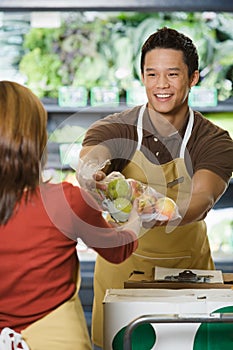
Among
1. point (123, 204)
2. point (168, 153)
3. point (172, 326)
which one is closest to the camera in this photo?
point (172, 326)

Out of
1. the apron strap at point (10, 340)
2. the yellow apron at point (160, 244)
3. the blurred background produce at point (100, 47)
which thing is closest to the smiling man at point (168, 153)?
the yellow apron at point (160, 244)

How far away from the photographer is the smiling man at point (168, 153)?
11.1 ft

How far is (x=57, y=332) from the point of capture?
98.3 inches

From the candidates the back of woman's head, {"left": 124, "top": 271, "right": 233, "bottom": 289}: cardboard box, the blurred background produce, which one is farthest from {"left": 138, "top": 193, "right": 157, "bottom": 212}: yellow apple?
the blurred background produce

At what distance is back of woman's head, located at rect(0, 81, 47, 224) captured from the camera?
2443 millimetres

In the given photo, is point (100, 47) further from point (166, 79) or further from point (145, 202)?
point (145, 202)

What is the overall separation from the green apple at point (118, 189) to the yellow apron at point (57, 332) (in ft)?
1.65

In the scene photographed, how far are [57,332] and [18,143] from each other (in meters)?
0.52

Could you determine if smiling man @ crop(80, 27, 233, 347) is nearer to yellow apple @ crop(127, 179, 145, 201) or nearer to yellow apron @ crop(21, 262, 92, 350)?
yellow apple @ crop(127, 179, 145, 201)

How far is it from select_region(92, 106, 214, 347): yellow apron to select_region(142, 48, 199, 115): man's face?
14 cm

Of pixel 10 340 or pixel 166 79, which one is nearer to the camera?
pixel 10 340

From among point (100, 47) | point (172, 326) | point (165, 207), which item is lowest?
point (172, 326)

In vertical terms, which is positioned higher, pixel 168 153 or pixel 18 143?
pixel 18 143

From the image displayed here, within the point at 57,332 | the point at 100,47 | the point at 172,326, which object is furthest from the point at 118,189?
the point at 100,47
